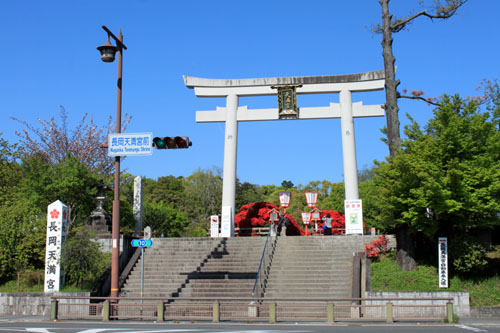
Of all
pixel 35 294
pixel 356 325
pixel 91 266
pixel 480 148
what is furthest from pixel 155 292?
pixel 480 148

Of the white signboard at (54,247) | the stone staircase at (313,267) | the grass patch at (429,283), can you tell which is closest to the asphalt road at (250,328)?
the grass patch at (429,283)

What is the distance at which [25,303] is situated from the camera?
1920 centimetres

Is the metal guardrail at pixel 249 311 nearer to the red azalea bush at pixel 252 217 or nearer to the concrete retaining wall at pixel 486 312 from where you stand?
the concrete retaining wall at pixel 486 312

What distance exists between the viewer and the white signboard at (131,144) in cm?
1697

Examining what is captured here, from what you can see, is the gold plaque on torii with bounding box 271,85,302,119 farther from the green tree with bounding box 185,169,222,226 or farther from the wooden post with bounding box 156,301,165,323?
the green tree with bounding box 185,169,222,226

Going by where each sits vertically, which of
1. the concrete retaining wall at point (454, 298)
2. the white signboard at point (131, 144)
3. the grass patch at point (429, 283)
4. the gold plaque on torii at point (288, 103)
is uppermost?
the gold plaque on torii at point (288, 103)

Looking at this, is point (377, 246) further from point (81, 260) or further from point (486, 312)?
point (81, 260)

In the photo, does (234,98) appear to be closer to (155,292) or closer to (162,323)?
(155,292)

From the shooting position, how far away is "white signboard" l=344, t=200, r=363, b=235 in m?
25.4

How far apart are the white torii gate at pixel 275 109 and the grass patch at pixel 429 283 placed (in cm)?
829

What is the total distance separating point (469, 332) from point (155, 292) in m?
12.0

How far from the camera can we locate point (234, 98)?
29.9m

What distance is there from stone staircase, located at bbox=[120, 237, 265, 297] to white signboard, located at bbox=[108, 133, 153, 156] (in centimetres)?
625

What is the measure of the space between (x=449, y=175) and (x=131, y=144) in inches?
436
